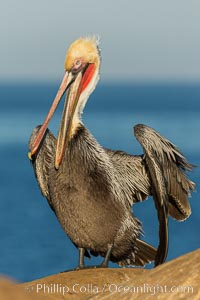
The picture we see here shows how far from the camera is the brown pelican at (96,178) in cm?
807

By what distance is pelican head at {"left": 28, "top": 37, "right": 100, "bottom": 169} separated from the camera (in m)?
8.42

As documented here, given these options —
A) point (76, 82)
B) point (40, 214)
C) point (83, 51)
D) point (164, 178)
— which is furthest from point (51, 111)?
point (40, 214)

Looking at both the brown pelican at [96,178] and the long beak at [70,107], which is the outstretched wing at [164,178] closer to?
the brown pelican at [96,178]

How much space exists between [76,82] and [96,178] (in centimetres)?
96

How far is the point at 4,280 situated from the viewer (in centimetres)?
380

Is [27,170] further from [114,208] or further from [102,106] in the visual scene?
[102,106]

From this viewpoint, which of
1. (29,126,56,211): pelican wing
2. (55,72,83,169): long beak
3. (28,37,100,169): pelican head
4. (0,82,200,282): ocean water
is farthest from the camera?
(0,82,200,282): ocean water

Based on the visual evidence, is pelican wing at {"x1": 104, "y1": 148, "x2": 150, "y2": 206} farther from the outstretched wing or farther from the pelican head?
the pelican head

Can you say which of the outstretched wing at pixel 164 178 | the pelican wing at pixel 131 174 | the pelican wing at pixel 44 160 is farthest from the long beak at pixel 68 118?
the outstretched wing at pixel 164 178

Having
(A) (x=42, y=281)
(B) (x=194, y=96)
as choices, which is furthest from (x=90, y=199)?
(B) (x=194, y=96)

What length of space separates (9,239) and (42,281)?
109 ft

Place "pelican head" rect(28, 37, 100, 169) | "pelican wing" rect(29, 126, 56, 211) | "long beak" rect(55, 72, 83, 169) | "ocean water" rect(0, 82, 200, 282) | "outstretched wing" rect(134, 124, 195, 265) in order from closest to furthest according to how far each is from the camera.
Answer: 1. "outstretched wing" rect(134, 124, 195, 265)
2. "long beak" rect(55, 72, 83, 169)
3. "pelican head" rect(28, 37, 100, 169)
4. "pelican wing" rect(29, 126, 56, 211)
5. "ocean water" rect(0, 82, 200, 282)

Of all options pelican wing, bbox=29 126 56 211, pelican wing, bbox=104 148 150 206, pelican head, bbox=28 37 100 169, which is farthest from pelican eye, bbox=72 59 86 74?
pelican wing, bbox=104 148 150 206

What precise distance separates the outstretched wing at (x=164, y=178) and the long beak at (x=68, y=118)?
0.55 meters
